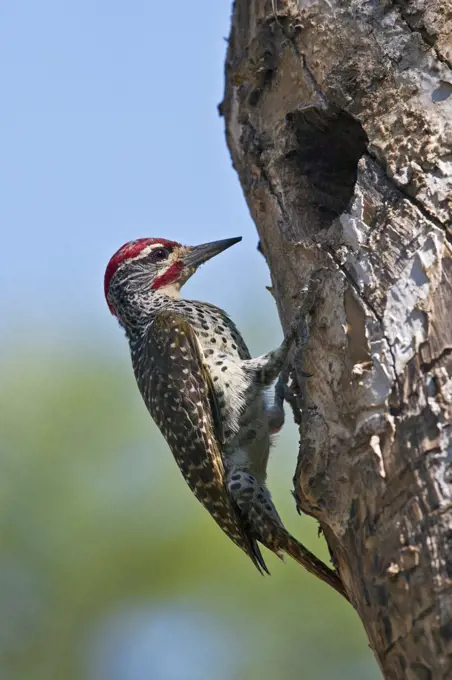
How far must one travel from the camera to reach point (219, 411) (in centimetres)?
436

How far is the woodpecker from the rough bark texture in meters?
0.61

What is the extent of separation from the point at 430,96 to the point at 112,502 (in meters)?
3.86

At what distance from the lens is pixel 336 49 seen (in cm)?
349

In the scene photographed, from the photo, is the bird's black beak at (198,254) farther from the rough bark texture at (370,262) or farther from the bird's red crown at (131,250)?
the rough bark texture at (370,262)

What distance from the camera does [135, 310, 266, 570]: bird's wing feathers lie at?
418 centimetres

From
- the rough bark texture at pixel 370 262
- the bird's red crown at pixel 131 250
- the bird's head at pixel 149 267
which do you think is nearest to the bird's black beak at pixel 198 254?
the bird's head at pixel 149 267

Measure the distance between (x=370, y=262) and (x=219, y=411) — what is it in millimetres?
1574

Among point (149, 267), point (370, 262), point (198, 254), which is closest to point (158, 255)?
point (149, 267)

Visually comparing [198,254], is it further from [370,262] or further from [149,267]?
[370,262]

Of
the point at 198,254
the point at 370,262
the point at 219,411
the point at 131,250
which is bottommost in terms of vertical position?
the point at 219,411

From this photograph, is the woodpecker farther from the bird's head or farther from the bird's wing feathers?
the bird's head

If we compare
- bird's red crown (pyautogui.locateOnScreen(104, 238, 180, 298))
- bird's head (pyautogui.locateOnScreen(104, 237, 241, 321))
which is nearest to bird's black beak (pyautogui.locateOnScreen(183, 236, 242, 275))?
bird's head (pyautogui.locateOnScreen(104, 237, 241, 321))

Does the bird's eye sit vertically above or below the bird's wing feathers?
above

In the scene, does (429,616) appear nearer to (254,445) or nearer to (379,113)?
(379,113)
